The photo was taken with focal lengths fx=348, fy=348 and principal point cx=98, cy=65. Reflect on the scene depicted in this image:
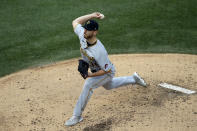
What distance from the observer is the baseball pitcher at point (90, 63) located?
18.6ft

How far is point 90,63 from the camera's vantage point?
5887mm

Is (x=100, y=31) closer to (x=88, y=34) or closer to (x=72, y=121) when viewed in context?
(x=88, y=34)

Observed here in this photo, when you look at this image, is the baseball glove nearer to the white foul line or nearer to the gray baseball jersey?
the gray baseball jersey

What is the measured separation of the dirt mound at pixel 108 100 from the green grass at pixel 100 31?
0.66 metres

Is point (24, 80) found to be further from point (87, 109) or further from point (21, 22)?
point (21, 22)

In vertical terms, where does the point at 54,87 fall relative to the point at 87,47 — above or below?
below

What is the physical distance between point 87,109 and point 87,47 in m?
1.34

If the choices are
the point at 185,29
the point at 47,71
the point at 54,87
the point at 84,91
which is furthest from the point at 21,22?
the point at 84,91

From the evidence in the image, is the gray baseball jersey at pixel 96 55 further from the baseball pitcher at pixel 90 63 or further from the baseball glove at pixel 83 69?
the baseball glove at pixel 83 69

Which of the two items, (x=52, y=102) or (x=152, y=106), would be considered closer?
(x=152, y=106)

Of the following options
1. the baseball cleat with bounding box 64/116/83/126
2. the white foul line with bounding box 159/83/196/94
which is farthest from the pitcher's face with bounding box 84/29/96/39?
the white foul line with bounding box 159/83/196/94

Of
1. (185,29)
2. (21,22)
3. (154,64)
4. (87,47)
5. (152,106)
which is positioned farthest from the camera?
(21,22)

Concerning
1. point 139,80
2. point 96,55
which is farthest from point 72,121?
point 139,80

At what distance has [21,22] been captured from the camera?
11055mm
